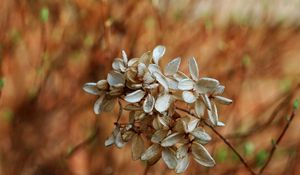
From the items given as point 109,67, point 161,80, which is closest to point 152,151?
point 161,80

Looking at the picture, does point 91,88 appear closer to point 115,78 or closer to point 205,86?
point 115,78

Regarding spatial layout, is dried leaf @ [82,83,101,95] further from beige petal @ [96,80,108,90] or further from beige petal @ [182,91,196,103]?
beige petal @ [182,91,196,103]

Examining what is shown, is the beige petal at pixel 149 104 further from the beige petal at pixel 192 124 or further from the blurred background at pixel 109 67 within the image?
the blurred background at pixel 109 67

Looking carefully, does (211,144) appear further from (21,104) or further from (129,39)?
(21,104)

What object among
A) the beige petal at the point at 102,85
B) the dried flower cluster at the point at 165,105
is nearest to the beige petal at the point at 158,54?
the dried flower cluster at the point at 165,105

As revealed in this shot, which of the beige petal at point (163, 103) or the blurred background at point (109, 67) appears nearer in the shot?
the beige petal at point (163, 103)

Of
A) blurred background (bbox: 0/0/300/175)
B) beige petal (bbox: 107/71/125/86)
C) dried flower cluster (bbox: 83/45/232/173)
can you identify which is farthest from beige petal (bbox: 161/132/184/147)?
blurred background (bbox: 0/0/300/175)

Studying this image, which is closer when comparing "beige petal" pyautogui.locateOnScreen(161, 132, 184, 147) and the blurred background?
"beige petal" pyautogui.locateOnScreen(161, 132, 184, 147)
